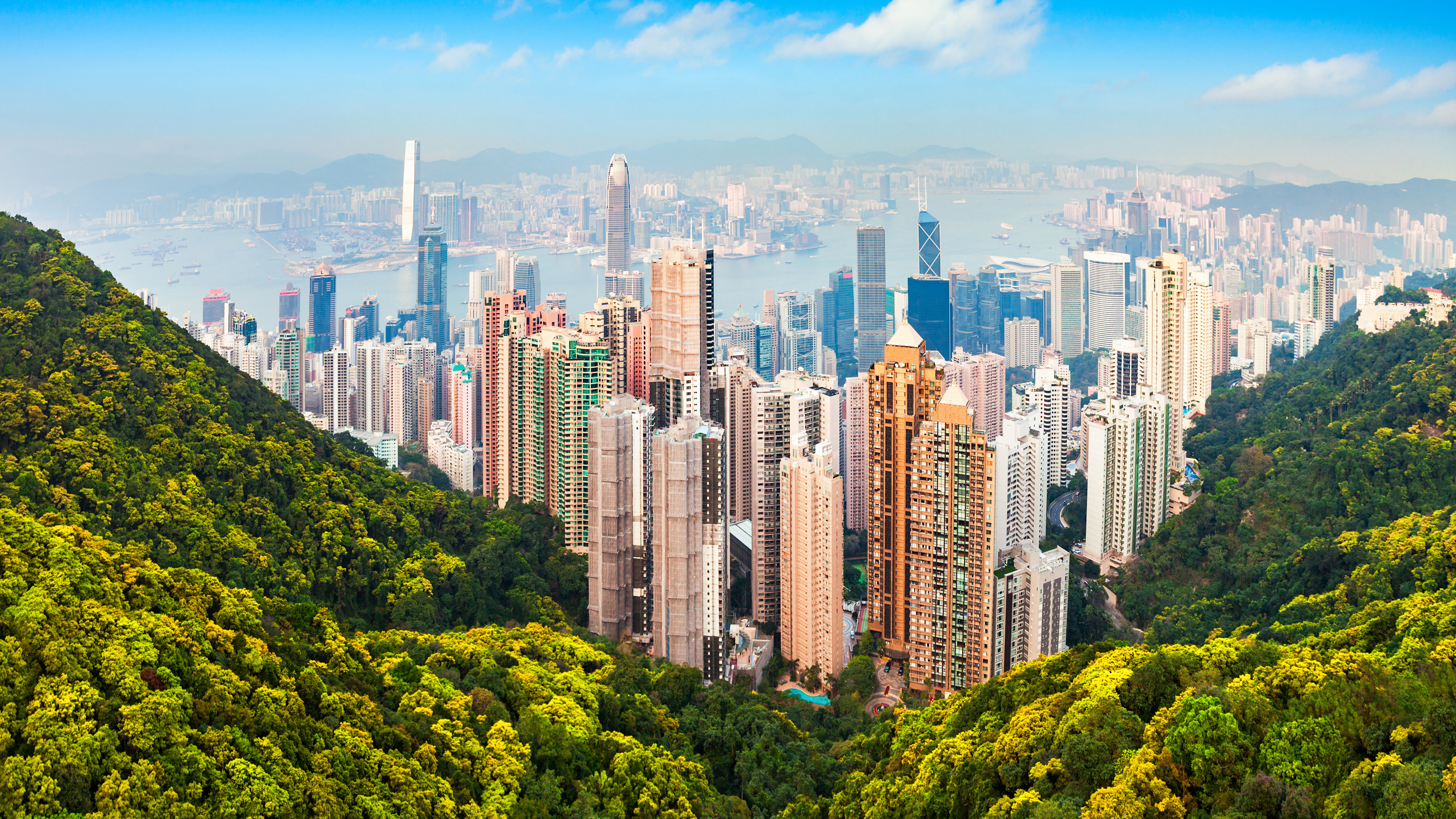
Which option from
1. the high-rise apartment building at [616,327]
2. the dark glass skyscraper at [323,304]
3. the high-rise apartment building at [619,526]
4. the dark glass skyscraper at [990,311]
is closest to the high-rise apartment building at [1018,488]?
the high-rise apartment building at [619,526]

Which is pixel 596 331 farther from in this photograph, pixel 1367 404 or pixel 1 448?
pixel 1367 404

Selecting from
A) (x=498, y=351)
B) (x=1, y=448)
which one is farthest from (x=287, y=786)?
(x=498, y=351)

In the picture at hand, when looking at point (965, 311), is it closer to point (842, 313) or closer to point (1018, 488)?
point (842, 313)

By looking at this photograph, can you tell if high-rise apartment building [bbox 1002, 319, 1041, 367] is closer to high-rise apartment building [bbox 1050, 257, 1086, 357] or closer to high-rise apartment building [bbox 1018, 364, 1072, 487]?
high-rise apartment building [bbox 1050, 257, 1086, 357]

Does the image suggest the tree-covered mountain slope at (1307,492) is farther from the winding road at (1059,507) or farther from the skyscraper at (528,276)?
the skyscraper at (528,276)

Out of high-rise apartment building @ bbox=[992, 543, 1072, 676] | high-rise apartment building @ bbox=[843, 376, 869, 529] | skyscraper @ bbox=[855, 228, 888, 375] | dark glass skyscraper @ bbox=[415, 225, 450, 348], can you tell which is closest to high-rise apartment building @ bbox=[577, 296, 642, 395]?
high-rise apartment building @ bbox=[843, 376, 869, 529]

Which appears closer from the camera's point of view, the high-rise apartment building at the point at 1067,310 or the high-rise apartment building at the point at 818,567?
the high-rise apartment building at the point at 818,567
